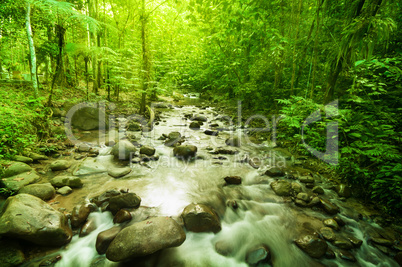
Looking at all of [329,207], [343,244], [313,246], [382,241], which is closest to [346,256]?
[343,244]

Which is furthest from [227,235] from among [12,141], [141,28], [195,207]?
[141,28]

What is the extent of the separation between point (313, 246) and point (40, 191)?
481 cm

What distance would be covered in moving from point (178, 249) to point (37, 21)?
9.46 meters

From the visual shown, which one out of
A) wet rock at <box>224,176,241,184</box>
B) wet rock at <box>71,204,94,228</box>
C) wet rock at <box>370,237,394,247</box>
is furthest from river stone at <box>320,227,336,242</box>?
wet rock at <box>71,204,94,228</box>

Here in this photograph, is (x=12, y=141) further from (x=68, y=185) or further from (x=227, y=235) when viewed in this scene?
(x=227, y=235)

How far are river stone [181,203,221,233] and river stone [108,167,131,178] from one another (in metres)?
2.14

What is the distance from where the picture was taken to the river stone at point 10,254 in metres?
2.21

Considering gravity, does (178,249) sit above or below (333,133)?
below

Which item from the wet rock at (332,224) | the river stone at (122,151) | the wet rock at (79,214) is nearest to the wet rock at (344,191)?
the wet rock at (332,224)

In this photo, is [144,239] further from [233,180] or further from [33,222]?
[233,180]

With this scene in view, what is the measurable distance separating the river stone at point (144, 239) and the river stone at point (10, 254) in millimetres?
1056

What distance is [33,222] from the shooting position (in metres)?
2.43

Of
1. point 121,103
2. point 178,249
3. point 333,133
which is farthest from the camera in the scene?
point 121,103

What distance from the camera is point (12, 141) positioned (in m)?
3.95
